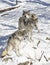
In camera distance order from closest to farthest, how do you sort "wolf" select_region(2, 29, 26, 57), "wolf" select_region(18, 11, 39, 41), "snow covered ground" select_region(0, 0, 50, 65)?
"wolf" select_region(2, 29, 26, 57) → "snow covered ground" select_region(0, 0, 50, 65) → "wolf" select_region(18, 11, 39, 41)

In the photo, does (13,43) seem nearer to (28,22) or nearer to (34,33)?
(28,22)

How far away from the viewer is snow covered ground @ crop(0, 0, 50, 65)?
6.87 meters

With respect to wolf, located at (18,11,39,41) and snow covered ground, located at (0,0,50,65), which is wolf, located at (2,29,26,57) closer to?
snow covered ground, located at (0,0,50,65)

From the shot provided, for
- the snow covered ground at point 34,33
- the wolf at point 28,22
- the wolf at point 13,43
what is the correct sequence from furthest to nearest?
the wolf at point 28,22 < the snow covered ground at point 34,33 < the wolf at point 13,43

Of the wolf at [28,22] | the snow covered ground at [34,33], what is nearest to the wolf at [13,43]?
the snow covered ground at [34,33]

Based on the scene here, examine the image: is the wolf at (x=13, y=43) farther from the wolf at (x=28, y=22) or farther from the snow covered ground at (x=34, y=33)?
the wolf at (x=28, y=22)

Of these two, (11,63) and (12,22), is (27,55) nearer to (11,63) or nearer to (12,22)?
(11,63)

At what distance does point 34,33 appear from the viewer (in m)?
9.30

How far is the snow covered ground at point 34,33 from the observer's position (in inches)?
271

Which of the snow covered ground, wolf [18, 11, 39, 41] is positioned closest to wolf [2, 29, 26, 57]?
the snow covered ground

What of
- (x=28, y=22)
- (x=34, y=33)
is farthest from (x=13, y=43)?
(x=34, y=33)

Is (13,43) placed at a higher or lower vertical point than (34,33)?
higher

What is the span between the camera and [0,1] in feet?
51.5

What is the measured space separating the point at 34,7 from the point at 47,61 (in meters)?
7.67
